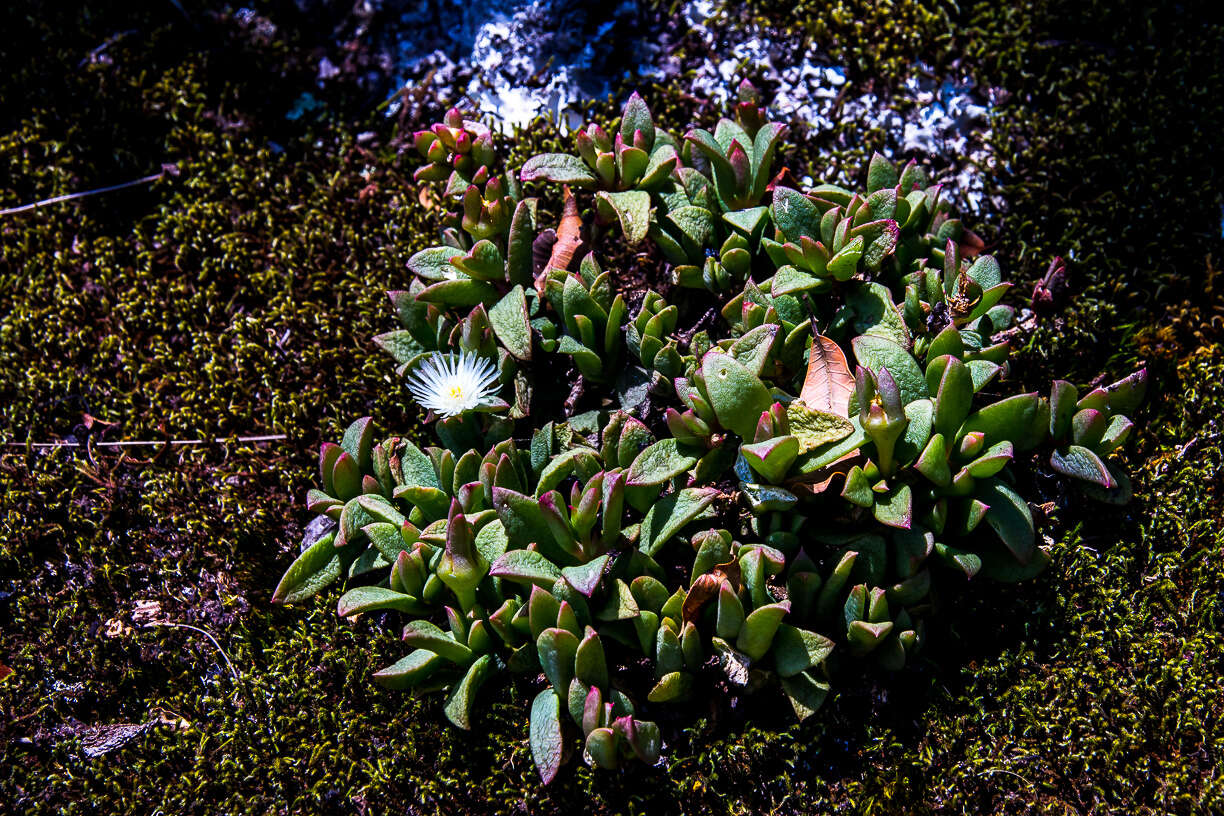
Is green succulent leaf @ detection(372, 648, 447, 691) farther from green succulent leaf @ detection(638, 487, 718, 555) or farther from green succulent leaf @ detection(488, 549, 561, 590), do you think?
green succulent leaf @ detection(638, 487, 718, 555)

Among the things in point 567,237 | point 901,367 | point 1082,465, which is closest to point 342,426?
point 567,237

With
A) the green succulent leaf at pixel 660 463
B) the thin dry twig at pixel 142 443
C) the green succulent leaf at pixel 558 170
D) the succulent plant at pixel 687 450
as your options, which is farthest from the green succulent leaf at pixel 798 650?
the thin dry twig at pixel 142 443

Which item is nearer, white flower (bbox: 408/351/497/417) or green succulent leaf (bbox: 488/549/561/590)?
green succulent leaf (bbox: 488/549/561/590)

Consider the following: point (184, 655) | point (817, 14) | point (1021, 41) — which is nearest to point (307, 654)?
point (184, 655)

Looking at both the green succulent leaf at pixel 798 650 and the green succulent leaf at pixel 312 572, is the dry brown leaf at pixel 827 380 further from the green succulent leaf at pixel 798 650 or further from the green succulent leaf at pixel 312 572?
the green succulent leaf at pixel 312 572

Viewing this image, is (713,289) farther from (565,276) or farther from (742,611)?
(742,611)

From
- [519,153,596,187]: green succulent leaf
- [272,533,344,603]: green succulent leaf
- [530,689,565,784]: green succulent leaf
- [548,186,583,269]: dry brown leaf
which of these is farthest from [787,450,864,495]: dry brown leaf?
[272,533,344,603]: green succulent leaf

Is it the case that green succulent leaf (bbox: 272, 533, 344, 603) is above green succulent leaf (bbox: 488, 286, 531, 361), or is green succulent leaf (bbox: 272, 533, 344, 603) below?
below
